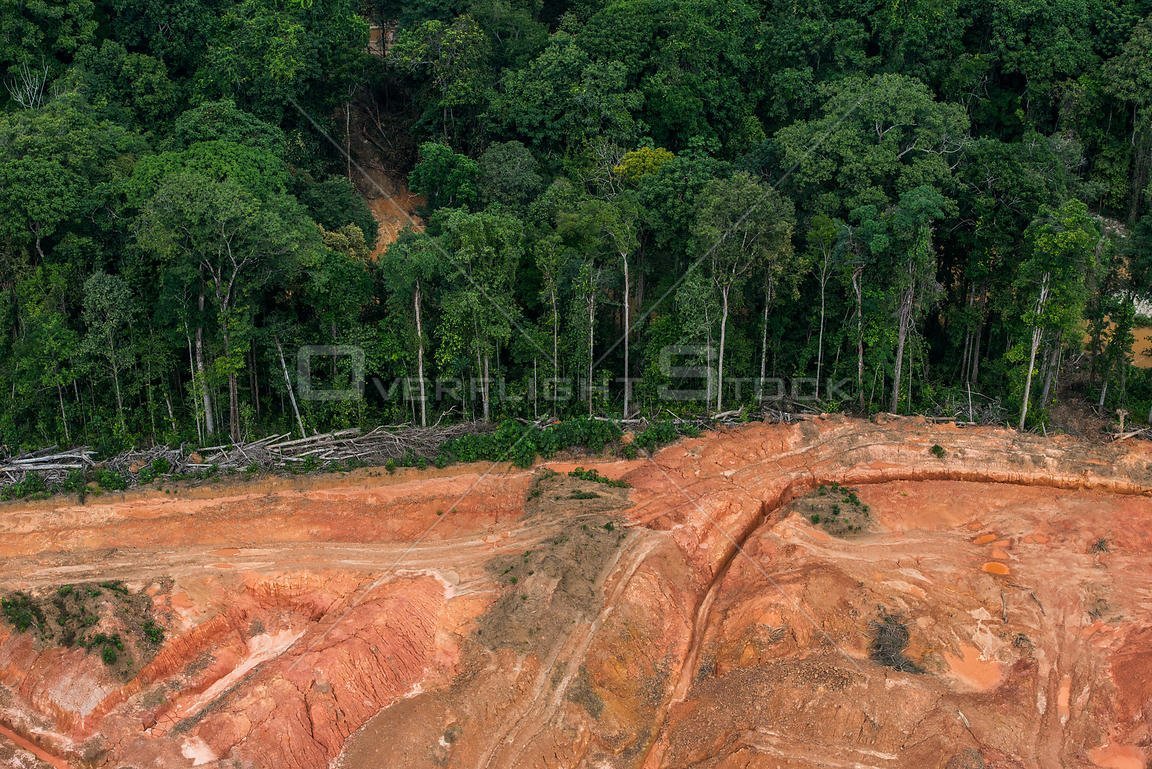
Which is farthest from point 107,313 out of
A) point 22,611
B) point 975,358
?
point 975,358

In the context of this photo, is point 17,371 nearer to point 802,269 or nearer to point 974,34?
point 802,269

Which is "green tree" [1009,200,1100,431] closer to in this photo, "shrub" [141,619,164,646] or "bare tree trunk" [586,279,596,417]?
"bare tree trunk" [586,279,596,417]

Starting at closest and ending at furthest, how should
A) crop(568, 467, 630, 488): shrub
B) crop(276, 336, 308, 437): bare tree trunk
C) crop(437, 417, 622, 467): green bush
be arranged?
crop(568, 467, 630, 488): shrub
crop(437, 417, 622, 467): green bush
crop(276, 336, 308, 437): bare tree trunk

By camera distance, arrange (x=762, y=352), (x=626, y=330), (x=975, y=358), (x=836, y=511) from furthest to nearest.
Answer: (x=975, y=358) < (x=762, y=352) < (x=626, y=330) < (x=836, y=511)

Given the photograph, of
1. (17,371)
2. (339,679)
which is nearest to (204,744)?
(339,679)

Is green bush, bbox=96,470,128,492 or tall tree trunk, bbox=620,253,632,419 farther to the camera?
tall tree trunk, bbox=620,253,632,419

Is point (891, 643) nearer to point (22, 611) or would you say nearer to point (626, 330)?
point (626, 330)

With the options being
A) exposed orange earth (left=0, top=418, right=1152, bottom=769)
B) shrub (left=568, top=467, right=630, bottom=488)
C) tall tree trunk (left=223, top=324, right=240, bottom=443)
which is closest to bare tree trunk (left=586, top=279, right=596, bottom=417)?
shrub (left=568, top=467, right=630, bottom=488)
